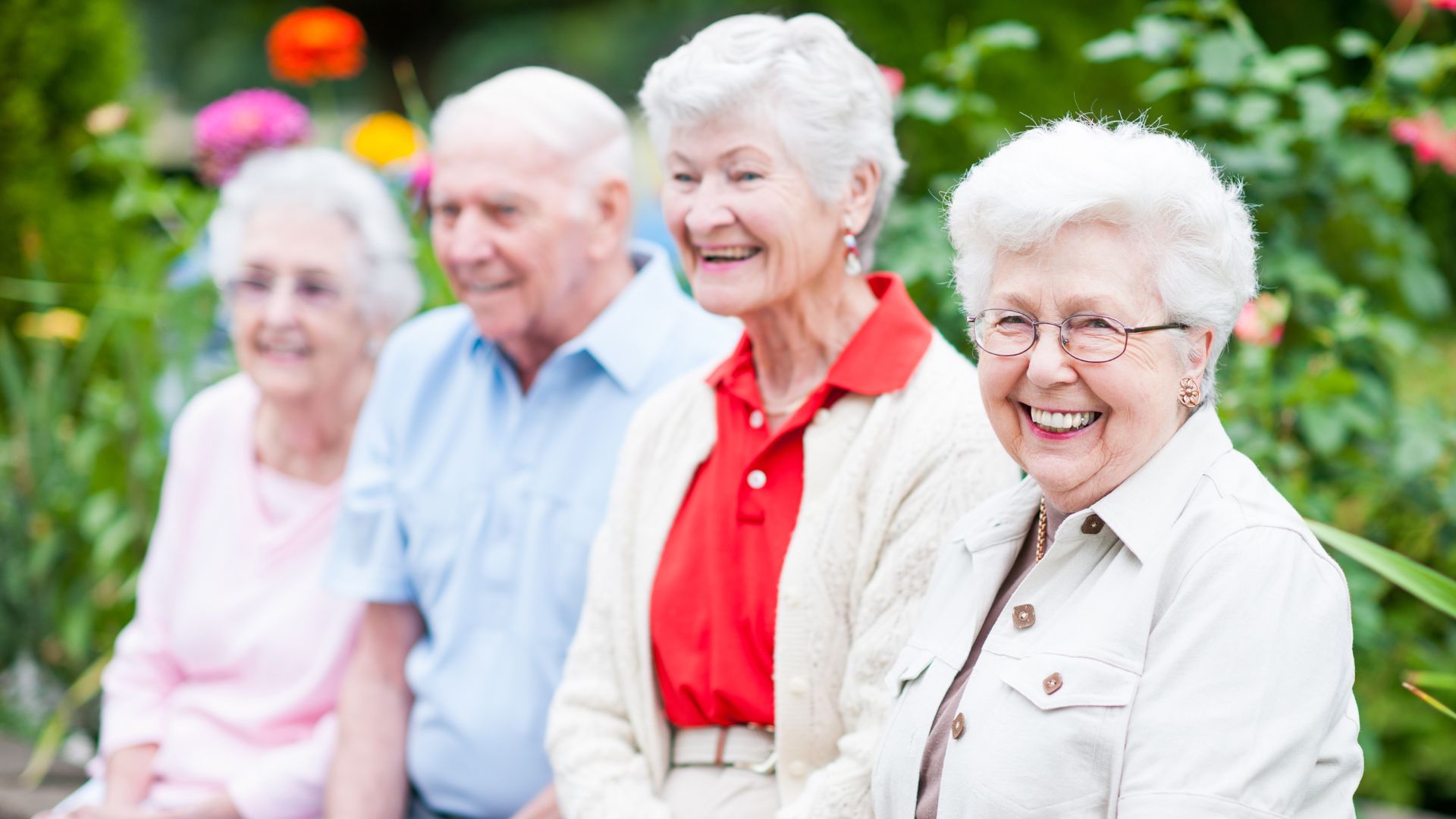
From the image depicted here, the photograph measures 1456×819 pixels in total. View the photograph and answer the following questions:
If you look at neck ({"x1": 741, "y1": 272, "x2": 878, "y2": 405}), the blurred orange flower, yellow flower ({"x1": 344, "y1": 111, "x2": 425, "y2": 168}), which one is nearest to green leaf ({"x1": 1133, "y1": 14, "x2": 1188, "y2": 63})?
neck ({"x1": 741, "y1": 272, "x2": 878, "y2": 405})

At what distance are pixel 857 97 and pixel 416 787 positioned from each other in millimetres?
1541

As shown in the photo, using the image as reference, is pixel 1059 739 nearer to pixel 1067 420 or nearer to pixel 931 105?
pixel 1067 420

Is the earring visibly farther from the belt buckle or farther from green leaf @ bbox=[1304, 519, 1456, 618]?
the belt buckle

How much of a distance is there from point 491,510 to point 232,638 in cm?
67

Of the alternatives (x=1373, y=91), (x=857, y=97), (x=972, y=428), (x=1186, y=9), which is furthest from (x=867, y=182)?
(x=1373, y=91)

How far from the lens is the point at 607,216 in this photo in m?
2.74

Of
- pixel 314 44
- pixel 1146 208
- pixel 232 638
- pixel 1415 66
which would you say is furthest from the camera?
pixel 314 44

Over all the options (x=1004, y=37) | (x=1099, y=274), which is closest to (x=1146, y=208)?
(x=1099, y=274)

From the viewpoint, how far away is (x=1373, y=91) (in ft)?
8.85

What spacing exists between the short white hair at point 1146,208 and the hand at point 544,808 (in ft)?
4.21

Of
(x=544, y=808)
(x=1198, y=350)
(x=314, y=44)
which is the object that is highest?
(x=314, y=44)

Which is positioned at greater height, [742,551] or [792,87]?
[792,87]

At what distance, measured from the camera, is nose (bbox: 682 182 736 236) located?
2121mm

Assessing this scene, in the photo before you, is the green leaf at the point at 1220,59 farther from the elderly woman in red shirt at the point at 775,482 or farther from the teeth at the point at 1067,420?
the teeth at the point at 1067,420
